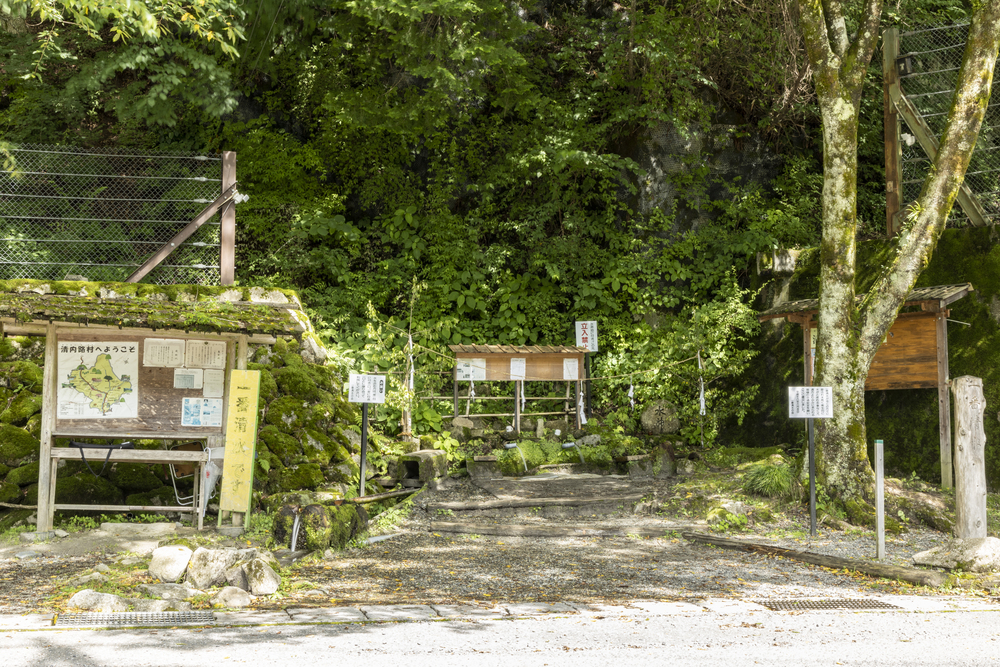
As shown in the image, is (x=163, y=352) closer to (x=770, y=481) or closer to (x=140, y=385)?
(x=140, y=385)

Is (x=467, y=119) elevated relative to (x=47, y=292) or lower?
elevated

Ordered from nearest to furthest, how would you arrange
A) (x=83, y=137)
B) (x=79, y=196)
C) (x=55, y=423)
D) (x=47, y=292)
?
(x=55, y=423)
(x=47, y=292)
(x=79, y=196)
(x=83, y=137)

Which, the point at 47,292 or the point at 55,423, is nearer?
the point at 55,423

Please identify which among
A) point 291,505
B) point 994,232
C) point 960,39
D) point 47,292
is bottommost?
point 291,505

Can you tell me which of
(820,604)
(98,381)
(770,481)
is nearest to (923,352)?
(770,481)

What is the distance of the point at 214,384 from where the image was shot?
831 cm

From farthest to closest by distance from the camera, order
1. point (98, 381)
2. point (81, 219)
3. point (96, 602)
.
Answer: point (81, 219)
point (98, 381)
point (96, 602)

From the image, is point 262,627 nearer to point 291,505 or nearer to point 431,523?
point 291,505

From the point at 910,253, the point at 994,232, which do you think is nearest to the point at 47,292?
the point at 910,253

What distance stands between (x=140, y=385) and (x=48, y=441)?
3.22 ft

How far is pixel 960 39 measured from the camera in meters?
12.9

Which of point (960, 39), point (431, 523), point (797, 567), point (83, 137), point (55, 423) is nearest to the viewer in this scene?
point (797, 567)

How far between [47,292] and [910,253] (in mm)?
10123

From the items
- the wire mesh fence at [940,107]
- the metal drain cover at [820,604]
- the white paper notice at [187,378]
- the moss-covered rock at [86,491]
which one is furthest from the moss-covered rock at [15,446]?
the wire mesh fence at [940,107]
